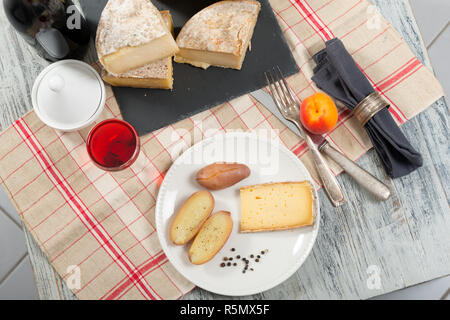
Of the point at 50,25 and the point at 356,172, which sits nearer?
the point at 50,25

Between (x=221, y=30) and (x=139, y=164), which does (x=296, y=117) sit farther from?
(x=139, y=164)

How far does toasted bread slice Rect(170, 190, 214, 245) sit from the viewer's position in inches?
43.7

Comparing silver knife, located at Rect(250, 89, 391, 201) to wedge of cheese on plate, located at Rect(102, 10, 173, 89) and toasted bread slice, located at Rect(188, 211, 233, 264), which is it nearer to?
toasted bread slice, located at Rect(188, 211, 233, 264)

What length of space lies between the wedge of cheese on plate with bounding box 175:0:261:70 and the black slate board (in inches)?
2.8

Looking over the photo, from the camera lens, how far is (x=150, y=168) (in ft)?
3.93

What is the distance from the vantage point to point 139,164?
1.20 meters

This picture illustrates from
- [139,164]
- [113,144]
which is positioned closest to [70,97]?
[113,144]

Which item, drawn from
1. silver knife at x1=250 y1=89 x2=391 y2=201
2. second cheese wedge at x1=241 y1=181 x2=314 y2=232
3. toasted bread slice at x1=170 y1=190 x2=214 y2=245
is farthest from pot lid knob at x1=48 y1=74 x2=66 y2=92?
silver knife at x1=250 y1=89 x2=391 y2=201

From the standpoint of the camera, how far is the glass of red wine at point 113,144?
1088mm

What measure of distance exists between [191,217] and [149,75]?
0.47 metres

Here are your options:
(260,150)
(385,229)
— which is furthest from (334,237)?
(260,150)

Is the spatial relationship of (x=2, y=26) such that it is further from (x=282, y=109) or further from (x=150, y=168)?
(x=282, y=109)

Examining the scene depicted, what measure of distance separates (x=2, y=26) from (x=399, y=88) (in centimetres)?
138

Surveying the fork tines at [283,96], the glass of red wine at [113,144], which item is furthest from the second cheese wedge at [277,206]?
the glass of red wine at [113,144]
